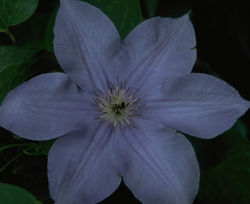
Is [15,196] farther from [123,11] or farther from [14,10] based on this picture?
[123,11]

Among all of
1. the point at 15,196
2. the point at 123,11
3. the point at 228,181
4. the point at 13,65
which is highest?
the point at 123,11

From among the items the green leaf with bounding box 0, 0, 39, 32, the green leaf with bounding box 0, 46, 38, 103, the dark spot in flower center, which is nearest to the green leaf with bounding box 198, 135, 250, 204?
the dark spot in flower center

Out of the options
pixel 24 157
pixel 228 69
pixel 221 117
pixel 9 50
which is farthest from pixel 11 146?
pixel 228 69

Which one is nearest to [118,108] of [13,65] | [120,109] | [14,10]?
[120,109]

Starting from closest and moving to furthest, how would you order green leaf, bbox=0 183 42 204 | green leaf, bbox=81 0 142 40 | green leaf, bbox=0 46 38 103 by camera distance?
green leaf, bbox=0 183 42 204
green leaf, bbox=0 46 38 103
green leaf, bbox=81 0 142 40

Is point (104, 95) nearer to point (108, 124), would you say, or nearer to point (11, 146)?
point (108, 124)

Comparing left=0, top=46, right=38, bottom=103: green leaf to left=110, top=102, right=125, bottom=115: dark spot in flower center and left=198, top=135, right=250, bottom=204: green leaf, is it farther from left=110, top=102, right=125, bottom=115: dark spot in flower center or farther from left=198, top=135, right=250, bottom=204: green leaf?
left=198, top=135, right=250, bottom=204: green leaf
